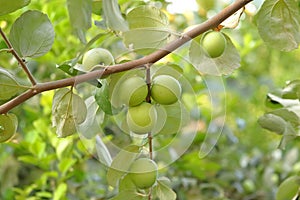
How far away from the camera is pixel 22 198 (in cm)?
97

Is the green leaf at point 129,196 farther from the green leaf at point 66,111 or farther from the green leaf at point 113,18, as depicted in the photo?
the green leaf at point 113,18

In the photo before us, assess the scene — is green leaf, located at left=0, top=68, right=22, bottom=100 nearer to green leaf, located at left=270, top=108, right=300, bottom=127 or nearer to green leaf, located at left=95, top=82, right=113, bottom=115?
green leaf, located at left=95, top=82, right=113, bottom=115

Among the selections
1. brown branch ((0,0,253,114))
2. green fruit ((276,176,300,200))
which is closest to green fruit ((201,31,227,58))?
brown branch ((0,0,253,114))

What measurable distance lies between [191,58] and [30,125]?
64cm

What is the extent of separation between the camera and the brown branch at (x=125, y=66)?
476 millimetres

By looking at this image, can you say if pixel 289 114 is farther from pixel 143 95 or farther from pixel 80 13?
pixel 80 13

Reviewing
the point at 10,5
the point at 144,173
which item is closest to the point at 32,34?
the point at 10,5

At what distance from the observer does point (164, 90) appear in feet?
1.64

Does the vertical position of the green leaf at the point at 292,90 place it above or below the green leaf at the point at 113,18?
below

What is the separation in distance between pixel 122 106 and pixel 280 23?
174mm

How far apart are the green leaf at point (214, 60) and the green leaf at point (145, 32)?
0.10 ft

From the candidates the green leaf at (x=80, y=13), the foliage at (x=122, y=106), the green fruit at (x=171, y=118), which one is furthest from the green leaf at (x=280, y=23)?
the green leaf at (x=80, y=13)

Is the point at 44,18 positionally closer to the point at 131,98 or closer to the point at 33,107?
the point at 131,98

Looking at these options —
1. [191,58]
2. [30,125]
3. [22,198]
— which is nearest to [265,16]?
[191,58]
